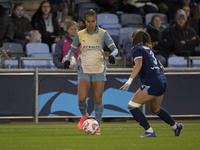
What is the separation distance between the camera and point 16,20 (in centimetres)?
1678

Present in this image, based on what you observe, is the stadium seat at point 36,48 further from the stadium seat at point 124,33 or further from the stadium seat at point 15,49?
the stadium seat at point 124,33

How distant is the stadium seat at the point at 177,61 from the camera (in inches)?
623

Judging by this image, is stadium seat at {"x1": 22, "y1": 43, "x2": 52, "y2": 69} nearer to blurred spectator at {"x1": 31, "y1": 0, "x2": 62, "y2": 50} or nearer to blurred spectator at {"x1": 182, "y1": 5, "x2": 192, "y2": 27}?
blurred spectator at {"x1": 31, "y1": 0, "x2": 62, "y2": 50}

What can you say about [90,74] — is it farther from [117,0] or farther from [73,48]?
[117,0]

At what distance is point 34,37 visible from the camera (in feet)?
54.4

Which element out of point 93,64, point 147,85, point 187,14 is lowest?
point 147,85

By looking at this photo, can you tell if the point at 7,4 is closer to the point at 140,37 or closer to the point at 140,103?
the point at 140,37

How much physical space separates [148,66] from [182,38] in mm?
8365

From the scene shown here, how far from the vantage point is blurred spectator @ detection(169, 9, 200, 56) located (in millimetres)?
16625

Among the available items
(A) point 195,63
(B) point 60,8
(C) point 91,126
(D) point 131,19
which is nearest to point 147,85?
(C) point 91,126

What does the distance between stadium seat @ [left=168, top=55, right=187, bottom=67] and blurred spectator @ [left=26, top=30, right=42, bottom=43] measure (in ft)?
12.7

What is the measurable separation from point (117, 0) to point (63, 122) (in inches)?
268

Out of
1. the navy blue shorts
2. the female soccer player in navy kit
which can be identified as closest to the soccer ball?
the female soccer player in navy kit

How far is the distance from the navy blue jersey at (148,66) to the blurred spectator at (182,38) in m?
7.98
